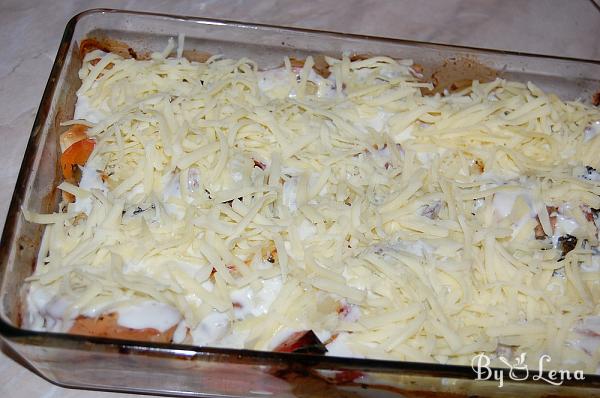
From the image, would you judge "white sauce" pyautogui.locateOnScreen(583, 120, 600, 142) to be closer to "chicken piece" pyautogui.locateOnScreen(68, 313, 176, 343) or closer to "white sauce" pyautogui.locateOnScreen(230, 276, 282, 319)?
"white sauce" pyautogui.locateOnScreen(230, 276, 282, 319)

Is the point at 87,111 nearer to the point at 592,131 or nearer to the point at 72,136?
the point at 72,136

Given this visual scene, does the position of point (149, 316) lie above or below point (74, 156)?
below

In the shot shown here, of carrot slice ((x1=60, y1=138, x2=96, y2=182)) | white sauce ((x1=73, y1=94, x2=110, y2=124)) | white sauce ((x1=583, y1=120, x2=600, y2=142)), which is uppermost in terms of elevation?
white sauce ((x1=73, y1=94, x2=110, y2=124))

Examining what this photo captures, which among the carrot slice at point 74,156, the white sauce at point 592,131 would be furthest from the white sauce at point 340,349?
the white sauce at point 592,131

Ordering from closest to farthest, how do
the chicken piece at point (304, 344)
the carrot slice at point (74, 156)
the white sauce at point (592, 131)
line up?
1. the chicken piece at point (304, 344)
2. the carrot slice at point (74, 156)
3. the white sauce at point (592, 131)

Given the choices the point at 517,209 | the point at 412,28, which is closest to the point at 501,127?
the point at 517,209

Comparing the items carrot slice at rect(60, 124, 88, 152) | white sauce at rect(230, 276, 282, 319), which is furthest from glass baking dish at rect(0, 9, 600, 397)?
white sauce at rect(230, 276, 282, 319)

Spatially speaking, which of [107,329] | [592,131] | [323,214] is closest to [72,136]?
[107,329]

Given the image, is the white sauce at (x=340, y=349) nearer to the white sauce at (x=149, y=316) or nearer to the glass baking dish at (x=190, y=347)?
the glass baking dish at (x=190, y=347)
